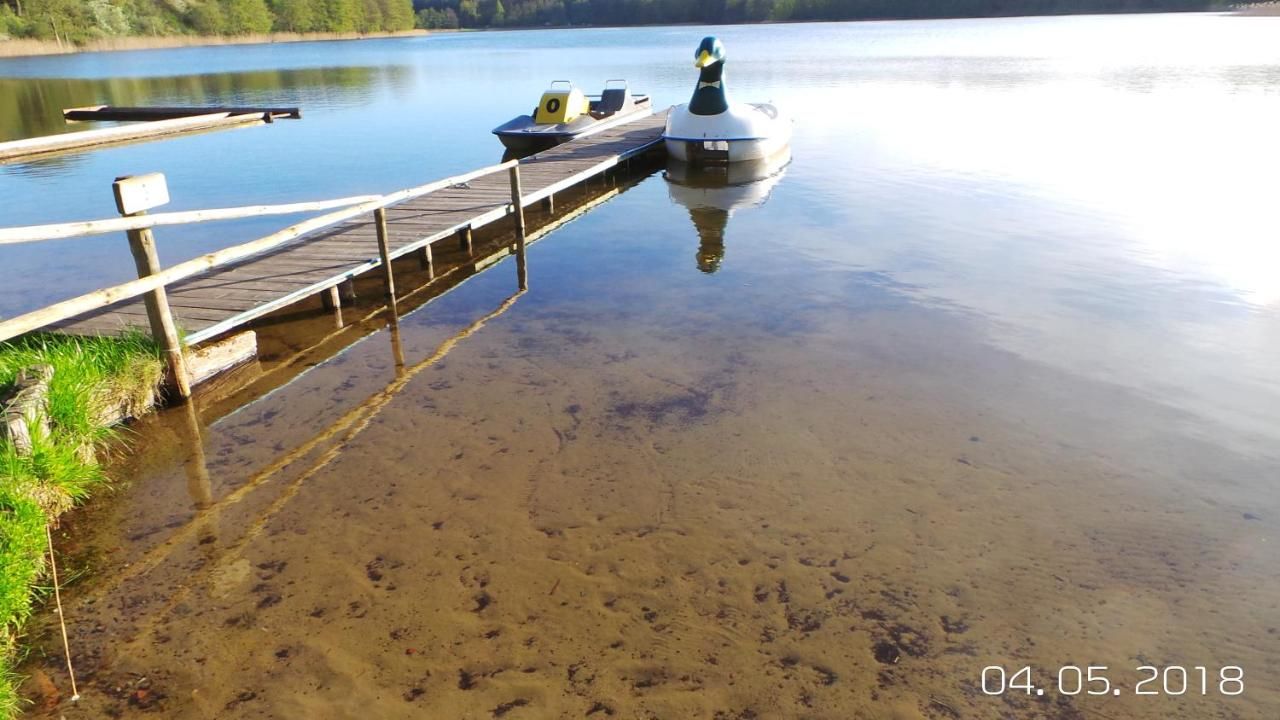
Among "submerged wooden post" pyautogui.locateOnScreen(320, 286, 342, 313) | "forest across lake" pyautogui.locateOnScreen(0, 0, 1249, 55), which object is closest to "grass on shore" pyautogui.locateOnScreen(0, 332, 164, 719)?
"submerged wooden post" pyautogui.locateOnScreen(320, 286, 342, 313)

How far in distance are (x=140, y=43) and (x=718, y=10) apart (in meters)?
64.8

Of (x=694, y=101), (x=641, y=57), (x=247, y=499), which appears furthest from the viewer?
(x=641, y=57)

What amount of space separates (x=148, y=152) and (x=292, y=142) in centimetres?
314

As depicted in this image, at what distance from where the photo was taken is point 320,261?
821cm

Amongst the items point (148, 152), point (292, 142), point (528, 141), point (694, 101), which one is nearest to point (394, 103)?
point (292, 142)

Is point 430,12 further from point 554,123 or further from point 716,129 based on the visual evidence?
point 716,129

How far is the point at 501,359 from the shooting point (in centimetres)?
705

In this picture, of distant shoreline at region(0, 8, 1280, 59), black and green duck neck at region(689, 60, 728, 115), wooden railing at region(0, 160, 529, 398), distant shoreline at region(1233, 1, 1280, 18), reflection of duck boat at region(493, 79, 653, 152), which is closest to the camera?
wooden railing at region(0, 160, 529, 398)

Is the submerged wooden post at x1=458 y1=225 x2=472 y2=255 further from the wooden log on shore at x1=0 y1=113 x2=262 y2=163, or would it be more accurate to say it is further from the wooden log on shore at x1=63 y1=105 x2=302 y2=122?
the wooden log on shore at x1=63 y1=105 x2=302 y2=122

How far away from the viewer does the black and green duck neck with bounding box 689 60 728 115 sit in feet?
50.3

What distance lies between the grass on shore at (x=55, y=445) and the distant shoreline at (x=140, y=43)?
61.9 meters

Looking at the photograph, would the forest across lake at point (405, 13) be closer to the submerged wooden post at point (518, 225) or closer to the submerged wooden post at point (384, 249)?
the submerged wooden post at point (518, 225)

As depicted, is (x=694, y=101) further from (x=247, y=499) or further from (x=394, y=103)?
(x=394, y=103)

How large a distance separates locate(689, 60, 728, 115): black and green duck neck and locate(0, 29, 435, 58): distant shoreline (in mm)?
56919
